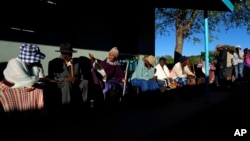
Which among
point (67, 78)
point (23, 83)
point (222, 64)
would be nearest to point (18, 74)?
point (23, 83)

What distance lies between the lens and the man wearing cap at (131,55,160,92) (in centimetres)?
900

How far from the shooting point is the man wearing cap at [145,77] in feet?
29.5

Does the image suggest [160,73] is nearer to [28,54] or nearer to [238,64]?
[28,54]

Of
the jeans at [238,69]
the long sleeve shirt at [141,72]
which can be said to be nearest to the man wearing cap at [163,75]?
the long sleeve shirt at [141,72]

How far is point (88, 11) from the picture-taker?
378 inches

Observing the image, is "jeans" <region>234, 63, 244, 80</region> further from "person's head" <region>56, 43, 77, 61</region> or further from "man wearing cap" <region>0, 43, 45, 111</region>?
"man wearing cap" <region>0, 43, 45, 111</region>

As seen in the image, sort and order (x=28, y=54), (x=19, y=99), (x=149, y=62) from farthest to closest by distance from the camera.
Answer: (x=149, y=62) < (x=28, y=54) < (x=19, y=99)

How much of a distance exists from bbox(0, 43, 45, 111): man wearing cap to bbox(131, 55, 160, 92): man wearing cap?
10.5 ft

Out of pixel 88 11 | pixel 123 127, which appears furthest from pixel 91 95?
pixel 88 11

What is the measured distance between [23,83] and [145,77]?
13.0 ft

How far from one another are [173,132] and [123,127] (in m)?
0.81

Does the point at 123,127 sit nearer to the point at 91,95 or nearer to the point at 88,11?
the point at 91,95

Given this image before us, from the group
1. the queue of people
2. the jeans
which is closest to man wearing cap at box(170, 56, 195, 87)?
the queue of people

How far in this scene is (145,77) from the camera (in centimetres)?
930
